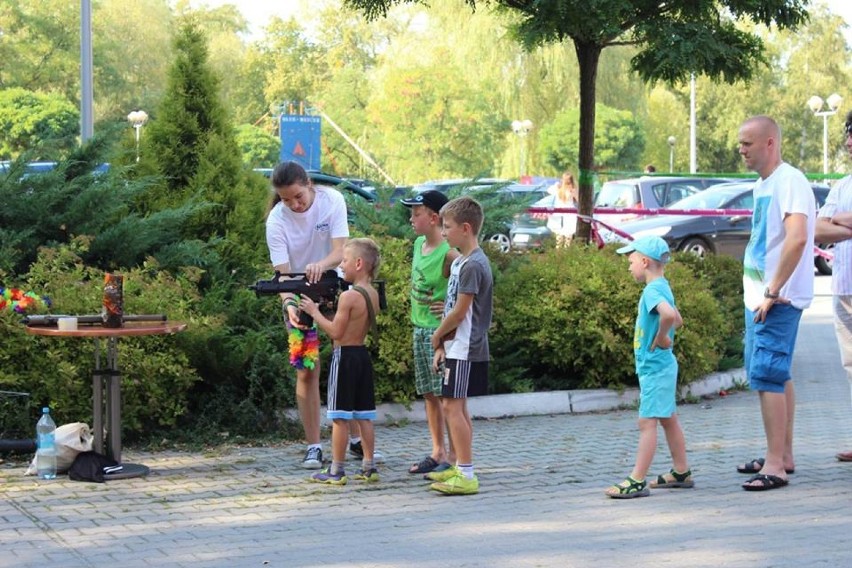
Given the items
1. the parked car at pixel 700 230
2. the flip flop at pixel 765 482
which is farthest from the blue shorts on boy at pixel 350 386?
the parked car at pixel 700 230

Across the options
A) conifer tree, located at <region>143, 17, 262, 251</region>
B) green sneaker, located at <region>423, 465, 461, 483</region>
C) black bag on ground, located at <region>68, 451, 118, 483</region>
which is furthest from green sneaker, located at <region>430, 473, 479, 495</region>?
conifer tree, located at <region>143, 17, 262, 251</region>

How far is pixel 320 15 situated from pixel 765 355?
77.9 metres

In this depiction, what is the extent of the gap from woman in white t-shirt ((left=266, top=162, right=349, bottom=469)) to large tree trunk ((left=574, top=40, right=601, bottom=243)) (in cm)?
508

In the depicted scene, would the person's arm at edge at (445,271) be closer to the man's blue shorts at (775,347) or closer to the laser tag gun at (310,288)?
the laser tag gun at (310,288)

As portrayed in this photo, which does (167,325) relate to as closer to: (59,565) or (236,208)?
(59,565)

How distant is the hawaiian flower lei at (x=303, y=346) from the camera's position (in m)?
7.27

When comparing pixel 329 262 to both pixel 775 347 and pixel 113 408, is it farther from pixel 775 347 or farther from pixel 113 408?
pixel 775 347

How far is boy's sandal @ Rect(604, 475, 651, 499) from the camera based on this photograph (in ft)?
21.2

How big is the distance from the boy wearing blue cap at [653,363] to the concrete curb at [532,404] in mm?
2704

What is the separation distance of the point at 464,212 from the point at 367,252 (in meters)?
0.67

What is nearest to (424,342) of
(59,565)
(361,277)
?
(361,277)

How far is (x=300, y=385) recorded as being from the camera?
7.46 metres

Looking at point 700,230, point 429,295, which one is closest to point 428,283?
point 429,295

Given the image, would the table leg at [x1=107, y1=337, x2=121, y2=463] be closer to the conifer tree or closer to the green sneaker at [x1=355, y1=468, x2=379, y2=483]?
the green sneaker at [x1=355, y1=468, x2=379, y2=483]
